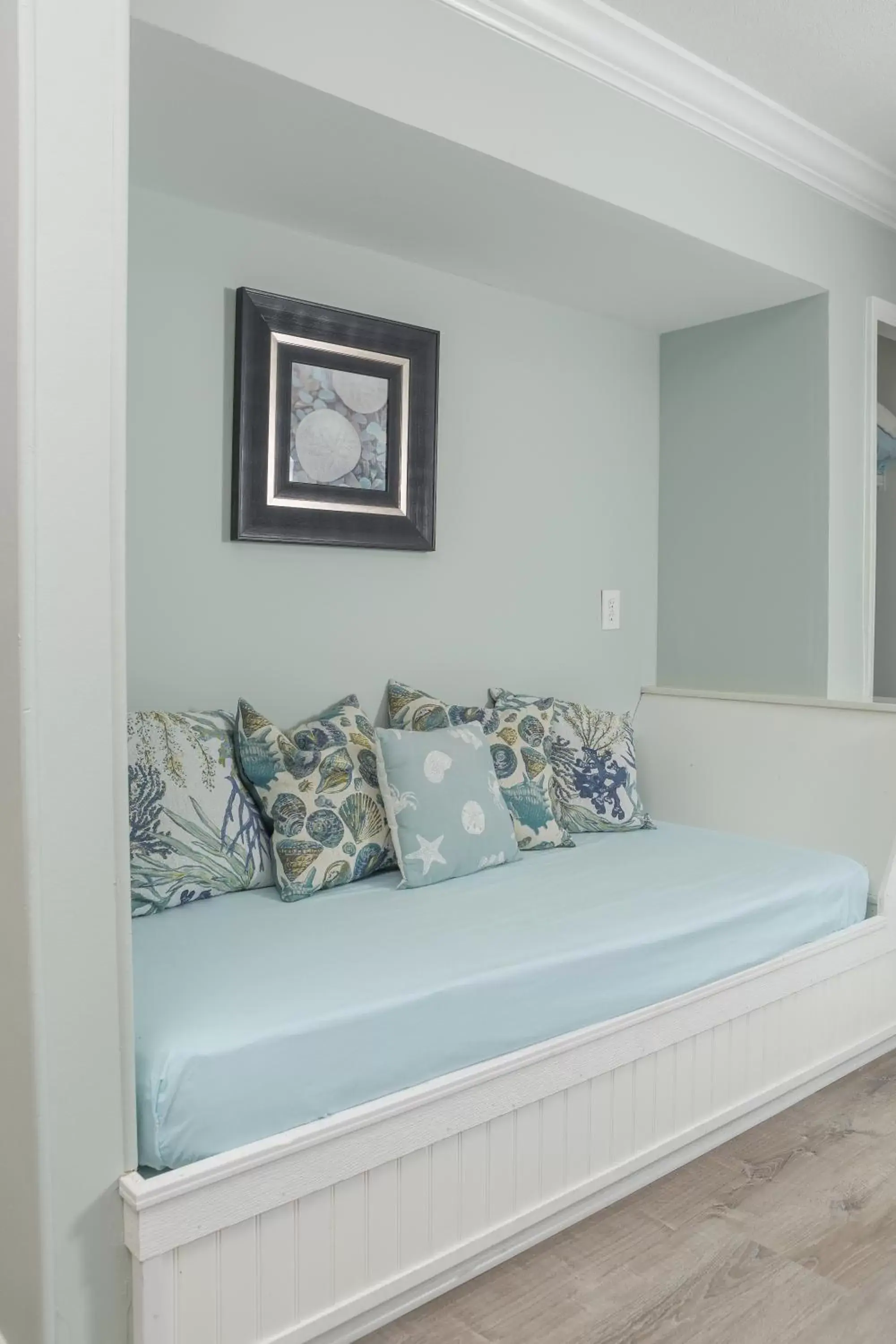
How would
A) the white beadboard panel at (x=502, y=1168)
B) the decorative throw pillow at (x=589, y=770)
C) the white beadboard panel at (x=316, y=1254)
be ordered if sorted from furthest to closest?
the decorative throw pillow at (x=589, y=770)
the white beadboard panel at (x=502, y=1168)
the white beadboard panel at (x=316, y=1254)

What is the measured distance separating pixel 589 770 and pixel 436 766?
637 mm

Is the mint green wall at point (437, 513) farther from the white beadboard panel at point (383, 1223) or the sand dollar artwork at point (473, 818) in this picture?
the white beadboard panel at point (383, 1223)

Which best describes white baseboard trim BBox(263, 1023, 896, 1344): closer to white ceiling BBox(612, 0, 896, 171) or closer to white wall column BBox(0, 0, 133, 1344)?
white wall column BBox(0, 0, 133, 1344)

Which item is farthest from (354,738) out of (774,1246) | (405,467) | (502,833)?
(774,1246)

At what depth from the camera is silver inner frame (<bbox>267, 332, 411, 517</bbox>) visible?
2.41 meters

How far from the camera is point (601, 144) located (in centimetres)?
227

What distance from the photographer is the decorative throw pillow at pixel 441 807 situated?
7.40 feet

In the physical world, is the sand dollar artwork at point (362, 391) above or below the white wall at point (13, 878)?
above

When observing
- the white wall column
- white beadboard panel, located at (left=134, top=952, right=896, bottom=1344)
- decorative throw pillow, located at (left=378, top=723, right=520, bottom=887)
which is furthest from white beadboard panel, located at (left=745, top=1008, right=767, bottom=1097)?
the white wall column

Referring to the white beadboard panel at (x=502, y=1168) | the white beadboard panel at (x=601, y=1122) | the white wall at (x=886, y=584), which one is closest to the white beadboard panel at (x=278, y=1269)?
the white beadboard panel at (x=502, y=1168)

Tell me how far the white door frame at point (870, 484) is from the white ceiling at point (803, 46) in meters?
0.56

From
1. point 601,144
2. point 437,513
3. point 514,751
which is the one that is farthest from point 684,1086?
point 601,144

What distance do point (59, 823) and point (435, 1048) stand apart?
701mm

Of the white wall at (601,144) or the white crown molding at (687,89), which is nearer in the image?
the white wall at (601,144)
